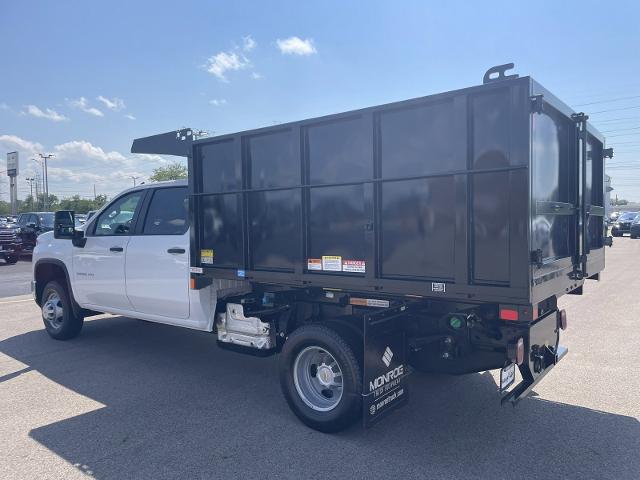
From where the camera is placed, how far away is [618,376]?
17.0 feet

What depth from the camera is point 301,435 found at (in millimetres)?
3982

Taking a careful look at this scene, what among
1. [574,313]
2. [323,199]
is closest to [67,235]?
[323,199]

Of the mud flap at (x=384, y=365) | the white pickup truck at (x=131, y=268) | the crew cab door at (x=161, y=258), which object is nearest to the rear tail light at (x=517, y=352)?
the mud flap at (x=384, y=365)

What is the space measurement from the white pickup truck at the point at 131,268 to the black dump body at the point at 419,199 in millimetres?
683

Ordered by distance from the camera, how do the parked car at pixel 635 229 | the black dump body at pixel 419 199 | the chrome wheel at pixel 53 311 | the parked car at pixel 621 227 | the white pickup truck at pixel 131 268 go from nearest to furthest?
1. the black dump body at pixel 419 199
2. the white pickup truck at pixel 131 268
3. the chrome wheel at pixel 53 311
4. the parked car at pixel 635 229
5. the parked car at pixel 621 227

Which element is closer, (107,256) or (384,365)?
(384,365)

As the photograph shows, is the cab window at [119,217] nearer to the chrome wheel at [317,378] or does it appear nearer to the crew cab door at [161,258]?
the crew cab door at [161,258]

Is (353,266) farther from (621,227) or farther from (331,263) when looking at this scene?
(621,227)

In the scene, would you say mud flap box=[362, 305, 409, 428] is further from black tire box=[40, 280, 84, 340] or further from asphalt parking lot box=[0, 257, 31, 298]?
asphalt parking lot box=[0, 257, 31, 298]

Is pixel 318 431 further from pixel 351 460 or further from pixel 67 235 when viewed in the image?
pixel 67 235

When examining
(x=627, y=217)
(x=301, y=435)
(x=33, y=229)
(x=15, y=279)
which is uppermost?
(x=627, y=217)

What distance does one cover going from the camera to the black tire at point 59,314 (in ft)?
23.0

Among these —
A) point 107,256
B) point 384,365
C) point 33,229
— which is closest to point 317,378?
point 384,365

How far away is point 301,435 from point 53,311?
4937mm
